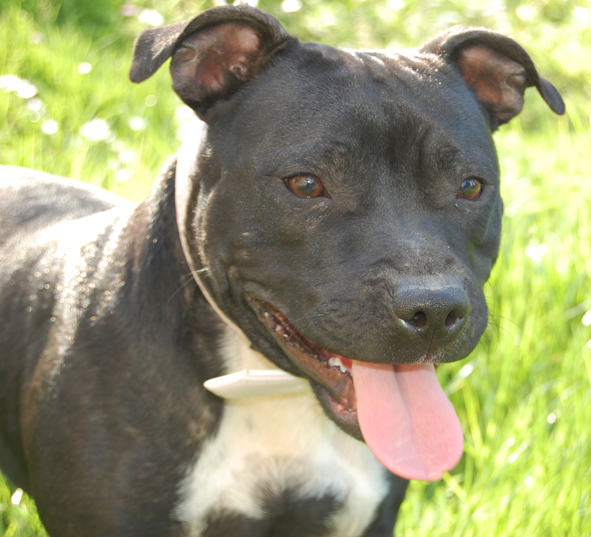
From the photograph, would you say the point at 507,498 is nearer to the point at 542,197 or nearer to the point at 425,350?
the point at 425,350

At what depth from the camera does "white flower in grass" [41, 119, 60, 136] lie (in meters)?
5.40

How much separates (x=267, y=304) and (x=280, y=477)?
646mm


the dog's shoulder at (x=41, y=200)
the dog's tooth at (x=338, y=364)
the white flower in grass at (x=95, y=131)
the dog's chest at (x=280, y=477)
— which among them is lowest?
the white flower in grass at (x=95, y=131)

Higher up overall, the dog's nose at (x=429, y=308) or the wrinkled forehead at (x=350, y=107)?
the wrinkled forehead at (x=350, y=107)

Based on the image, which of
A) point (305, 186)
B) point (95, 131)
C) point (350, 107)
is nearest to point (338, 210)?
point (305, 186)

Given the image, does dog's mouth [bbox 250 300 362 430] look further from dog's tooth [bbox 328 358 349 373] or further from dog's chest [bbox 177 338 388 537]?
dog's chest [bbox 177 338 388 537]

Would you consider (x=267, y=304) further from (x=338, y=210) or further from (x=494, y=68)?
(x=494, y=68)

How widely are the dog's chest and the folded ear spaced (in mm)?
1380

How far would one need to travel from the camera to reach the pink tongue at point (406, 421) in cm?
256

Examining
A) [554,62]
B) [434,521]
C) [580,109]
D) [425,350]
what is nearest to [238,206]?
[425,350]

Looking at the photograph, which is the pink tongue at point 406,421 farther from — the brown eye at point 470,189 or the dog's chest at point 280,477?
the brown eye at point 470,189

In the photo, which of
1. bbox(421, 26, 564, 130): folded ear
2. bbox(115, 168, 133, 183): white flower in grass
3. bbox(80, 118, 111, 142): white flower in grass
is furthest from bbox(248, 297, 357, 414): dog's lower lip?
bbox(80, 118, 111, 142): white flower in grass

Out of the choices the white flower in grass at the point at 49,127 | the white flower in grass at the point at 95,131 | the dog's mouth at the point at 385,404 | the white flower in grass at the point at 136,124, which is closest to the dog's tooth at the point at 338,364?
the dog's mouth at the point at 385,404

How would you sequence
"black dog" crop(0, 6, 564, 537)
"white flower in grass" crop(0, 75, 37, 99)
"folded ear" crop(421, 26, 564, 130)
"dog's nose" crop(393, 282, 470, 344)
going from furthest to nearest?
1. "white flower in grass" crop(0, 75, 37, 99)
2. "folded ear" crop(421, 26, 564, 130)
3. "black dog" crop(0, 6, 564, 537)
4. "dog's nose" crop(393, 282, 470, 344)
